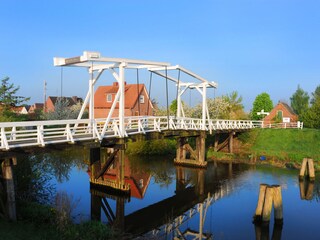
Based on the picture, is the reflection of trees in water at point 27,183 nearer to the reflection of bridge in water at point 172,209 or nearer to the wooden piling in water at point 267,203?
the reflection of bridge in water at point 172,209

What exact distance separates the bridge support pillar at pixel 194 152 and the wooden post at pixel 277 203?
11.5 metres

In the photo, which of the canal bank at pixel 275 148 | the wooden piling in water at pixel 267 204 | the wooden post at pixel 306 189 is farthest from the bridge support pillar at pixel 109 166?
the canal bank at pixel 275 148

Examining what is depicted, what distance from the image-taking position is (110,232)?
10828 millimetres

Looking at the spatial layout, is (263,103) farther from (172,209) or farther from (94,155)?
(172,209)

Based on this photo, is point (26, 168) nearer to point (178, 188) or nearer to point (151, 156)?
point (178, 188)

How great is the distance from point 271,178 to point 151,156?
11669mm

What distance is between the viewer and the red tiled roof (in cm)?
4188

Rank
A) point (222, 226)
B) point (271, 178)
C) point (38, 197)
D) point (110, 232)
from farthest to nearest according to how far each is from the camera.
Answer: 1. point (271, 178)
2. point (38, 197)
3. point (222, 226)
4. point (110, 232)

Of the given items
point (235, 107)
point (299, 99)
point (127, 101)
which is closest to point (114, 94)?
point (127, 101)

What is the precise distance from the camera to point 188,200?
1683 cm

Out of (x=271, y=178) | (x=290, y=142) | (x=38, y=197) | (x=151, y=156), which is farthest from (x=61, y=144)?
(x=290, y=142)

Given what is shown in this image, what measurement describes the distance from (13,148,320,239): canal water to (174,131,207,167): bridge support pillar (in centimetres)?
86

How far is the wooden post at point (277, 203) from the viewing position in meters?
12.6

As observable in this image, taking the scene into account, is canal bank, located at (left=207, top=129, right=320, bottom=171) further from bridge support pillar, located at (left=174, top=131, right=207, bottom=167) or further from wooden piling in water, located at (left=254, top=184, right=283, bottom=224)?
wooden piling in water, located at (left=254, top=184, right=283, bottom=224)
